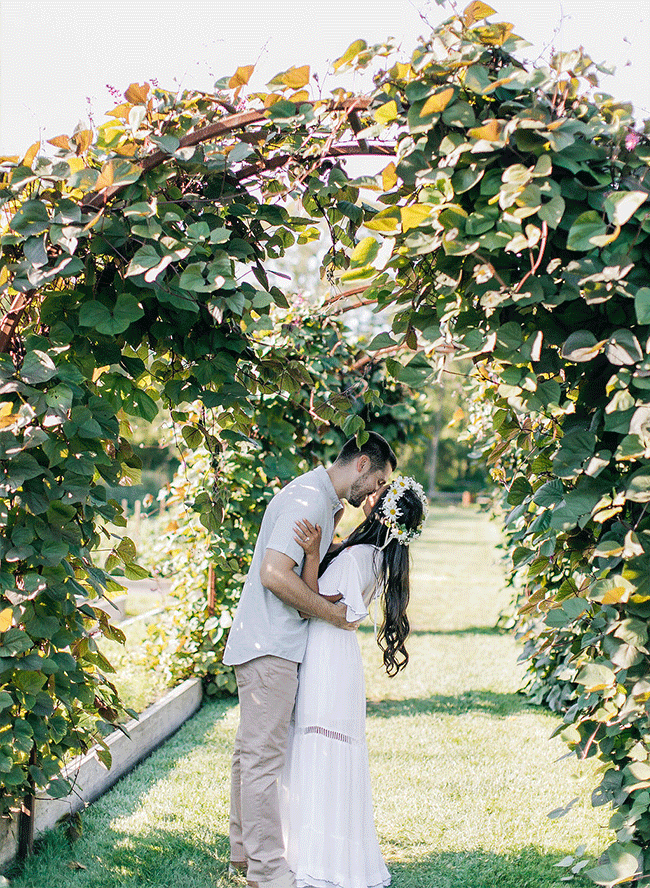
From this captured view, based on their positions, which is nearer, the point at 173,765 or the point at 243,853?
the point at 243,853

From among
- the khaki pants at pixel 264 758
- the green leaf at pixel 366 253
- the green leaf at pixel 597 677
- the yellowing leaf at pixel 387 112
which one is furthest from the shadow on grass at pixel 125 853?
the yellowing leaf at pixel 387 112

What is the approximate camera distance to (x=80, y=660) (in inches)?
128

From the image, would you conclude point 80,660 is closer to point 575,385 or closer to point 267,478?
point 575,385

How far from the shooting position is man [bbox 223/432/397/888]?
3.21 meters

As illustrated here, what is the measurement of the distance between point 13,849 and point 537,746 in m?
3.43

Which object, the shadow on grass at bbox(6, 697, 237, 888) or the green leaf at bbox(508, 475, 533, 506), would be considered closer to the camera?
the green leaf at bbox(508, 475, 533, 506)

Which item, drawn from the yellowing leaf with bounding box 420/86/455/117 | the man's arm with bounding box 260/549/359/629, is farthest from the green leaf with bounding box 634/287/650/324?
the man's arm with bounding box 260/549/359/629

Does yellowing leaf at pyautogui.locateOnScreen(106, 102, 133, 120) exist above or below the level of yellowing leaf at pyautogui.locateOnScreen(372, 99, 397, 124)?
above

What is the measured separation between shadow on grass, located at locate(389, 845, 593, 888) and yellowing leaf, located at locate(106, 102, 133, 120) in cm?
323

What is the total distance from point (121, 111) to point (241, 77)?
1.24 ft

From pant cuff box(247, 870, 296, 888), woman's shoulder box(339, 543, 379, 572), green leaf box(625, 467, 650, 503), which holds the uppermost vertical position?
green leaf box(625, 467, 650, 503)

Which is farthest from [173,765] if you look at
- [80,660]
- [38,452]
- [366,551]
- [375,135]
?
[375,135]

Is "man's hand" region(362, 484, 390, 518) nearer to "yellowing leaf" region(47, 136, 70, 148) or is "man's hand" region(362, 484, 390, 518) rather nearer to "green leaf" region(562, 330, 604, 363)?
"green leaf" region(562, 330, 604, 363)

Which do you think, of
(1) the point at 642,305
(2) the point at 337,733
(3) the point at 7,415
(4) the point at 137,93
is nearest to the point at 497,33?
(1) the point at 642,305
